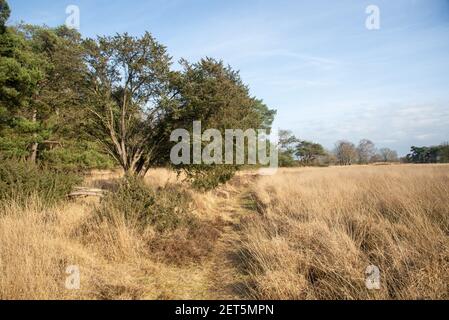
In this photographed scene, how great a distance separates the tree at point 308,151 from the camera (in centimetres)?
5847

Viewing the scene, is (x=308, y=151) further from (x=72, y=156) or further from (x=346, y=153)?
(x=72, y=156)

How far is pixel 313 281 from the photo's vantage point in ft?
11.6

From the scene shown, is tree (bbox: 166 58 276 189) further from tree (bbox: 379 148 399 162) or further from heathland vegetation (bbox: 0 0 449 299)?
tree (bbox: 379 148 399 162)

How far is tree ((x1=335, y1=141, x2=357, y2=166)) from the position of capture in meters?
65.9

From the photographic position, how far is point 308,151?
2308 inches

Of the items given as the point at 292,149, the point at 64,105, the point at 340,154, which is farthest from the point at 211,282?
the point at 340,154

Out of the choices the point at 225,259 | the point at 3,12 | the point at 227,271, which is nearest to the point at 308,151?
the point at 3,12

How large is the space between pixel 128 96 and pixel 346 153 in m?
67.8

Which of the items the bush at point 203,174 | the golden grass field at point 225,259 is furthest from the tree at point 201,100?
the golden grass field at point 225,259

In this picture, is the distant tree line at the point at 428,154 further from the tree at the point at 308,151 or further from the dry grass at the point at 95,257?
the dry grass at the point at 95,257

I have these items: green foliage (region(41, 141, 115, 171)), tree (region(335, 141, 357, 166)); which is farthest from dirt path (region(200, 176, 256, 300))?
tree (region(335, 141, 357, 166))

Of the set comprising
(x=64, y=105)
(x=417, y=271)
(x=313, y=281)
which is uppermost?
(x=64, y=105)
